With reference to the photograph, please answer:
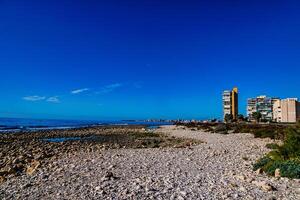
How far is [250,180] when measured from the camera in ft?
36.4

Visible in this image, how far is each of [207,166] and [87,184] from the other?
6169 millimetres

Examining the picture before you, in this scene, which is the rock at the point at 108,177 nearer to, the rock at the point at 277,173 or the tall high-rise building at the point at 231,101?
the rock at the point at 277,173

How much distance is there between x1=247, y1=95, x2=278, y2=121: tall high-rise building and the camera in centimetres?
13961

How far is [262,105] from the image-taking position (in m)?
146

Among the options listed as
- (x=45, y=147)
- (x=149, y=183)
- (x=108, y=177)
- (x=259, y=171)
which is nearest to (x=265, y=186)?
(x=259, y=171)

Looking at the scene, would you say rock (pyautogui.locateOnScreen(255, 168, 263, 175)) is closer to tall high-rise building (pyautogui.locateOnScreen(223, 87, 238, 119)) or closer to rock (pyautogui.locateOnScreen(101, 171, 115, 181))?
rock (pyautogui.locateOnScreen(101, 171, 115, 181))

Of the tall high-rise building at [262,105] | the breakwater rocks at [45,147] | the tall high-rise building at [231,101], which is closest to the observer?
the breakwater rocks at [45,147]

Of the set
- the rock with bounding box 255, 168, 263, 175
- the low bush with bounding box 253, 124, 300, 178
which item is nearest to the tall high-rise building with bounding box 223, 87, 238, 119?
the low bush with bounding box 253, 124, 300, 178

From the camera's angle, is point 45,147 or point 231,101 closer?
point 45,147

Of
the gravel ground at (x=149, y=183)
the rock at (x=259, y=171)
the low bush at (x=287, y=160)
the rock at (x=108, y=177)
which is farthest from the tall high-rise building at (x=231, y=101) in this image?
the rock at (x=108, y=177)

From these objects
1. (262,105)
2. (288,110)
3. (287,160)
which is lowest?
(287,160)

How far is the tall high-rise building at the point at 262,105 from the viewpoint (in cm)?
13961

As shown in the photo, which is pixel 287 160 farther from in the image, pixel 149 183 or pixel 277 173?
pixel 149 183

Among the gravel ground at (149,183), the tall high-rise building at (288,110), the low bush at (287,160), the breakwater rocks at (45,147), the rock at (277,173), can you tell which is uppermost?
the tall high-rise building at (288,110)
